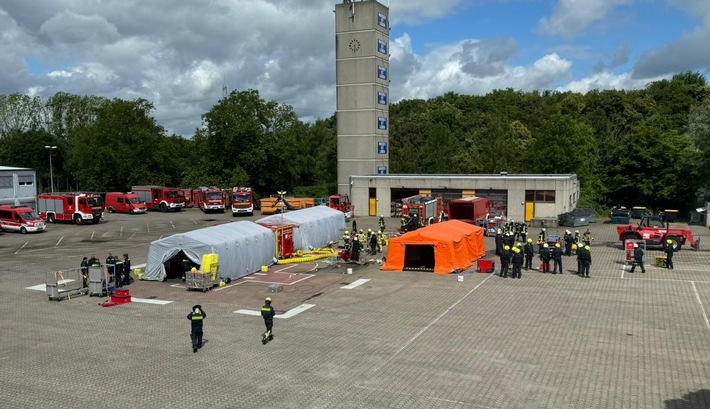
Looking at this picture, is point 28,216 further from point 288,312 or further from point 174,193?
point 288,312

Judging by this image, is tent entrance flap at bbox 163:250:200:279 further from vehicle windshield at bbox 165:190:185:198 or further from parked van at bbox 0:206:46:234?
vehicle windshield at bbox 165:190:185:198

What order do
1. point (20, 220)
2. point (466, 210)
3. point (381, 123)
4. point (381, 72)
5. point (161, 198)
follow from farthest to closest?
1. point (161, 198)
2. point (381, 123)
3. point (381, 72)
4. point (20, 220)
5. point (466, 210)

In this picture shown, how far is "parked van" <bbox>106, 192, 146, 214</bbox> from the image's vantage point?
5978cm

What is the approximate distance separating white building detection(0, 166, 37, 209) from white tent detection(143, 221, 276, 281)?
109 ft

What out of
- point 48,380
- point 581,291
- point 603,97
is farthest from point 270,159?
point 48,380

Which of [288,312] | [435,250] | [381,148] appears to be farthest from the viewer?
[381,148]

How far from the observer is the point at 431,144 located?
275 ft

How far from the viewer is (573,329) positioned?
57.3 ft

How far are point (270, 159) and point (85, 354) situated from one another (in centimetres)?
6369

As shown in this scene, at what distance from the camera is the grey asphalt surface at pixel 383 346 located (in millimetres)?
12531

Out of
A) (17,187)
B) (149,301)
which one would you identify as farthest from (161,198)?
(149,301)

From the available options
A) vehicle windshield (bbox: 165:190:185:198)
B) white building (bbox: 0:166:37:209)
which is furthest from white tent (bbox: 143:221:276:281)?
A: vehicle windshield (bbox: 165:190:185:198)

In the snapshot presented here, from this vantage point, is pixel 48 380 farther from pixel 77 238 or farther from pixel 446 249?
pixel 77 238

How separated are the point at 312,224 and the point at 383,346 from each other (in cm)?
1869
